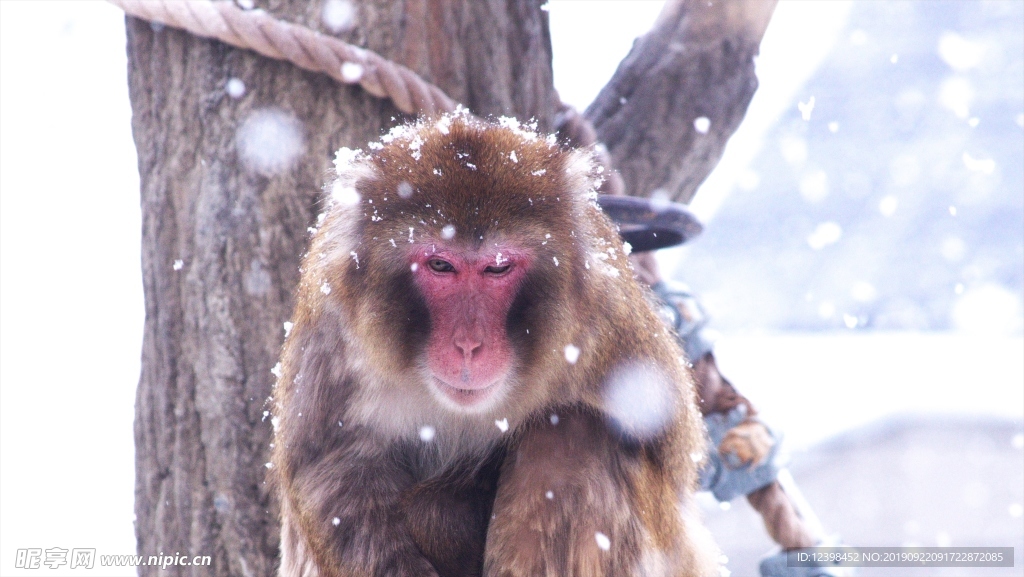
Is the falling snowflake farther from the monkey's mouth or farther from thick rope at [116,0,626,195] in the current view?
thick rope at [116,0,626,195]

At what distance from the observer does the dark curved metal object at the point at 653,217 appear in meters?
2.19

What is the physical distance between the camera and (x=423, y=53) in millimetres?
2338

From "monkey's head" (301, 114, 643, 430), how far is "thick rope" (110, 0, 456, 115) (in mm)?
243

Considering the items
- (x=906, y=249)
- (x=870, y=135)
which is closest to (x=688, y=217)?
(x=870, y=135)

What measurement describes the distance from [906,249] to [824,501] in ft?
8.61

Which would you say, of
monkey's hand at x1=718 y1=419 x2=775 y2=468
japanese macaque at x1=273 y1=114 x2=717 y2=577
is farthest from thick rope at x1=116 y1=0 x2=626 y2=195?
monkey's hand at x1=718 y1=419 x2=775 y2=468

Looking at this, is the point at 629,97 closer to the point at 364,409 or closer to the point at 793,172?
the point at 364,409

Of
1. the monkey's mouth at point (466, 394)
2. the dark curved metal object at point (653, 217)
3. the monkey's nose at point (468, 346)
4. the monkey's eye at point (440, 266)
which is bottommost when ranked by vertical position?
the monkey's mouth at point (466, 394)

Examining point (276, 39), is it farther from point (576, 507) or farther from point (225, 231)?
point (576, 507)

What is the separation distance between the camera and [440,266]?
1727 mm

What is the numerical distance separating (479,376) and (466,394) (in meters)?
0.08

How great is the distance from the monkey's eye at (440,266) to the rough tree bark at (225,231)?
0.64 meters

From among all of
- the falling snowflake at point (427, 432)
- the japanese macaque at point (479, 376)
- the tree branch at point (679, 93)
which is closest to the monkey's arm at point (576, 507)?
the japanese macaque at point (479, 376)

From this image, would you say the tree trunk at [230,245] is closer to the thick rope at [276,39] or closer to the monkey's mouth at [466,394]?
the thick rope at [276,39]
